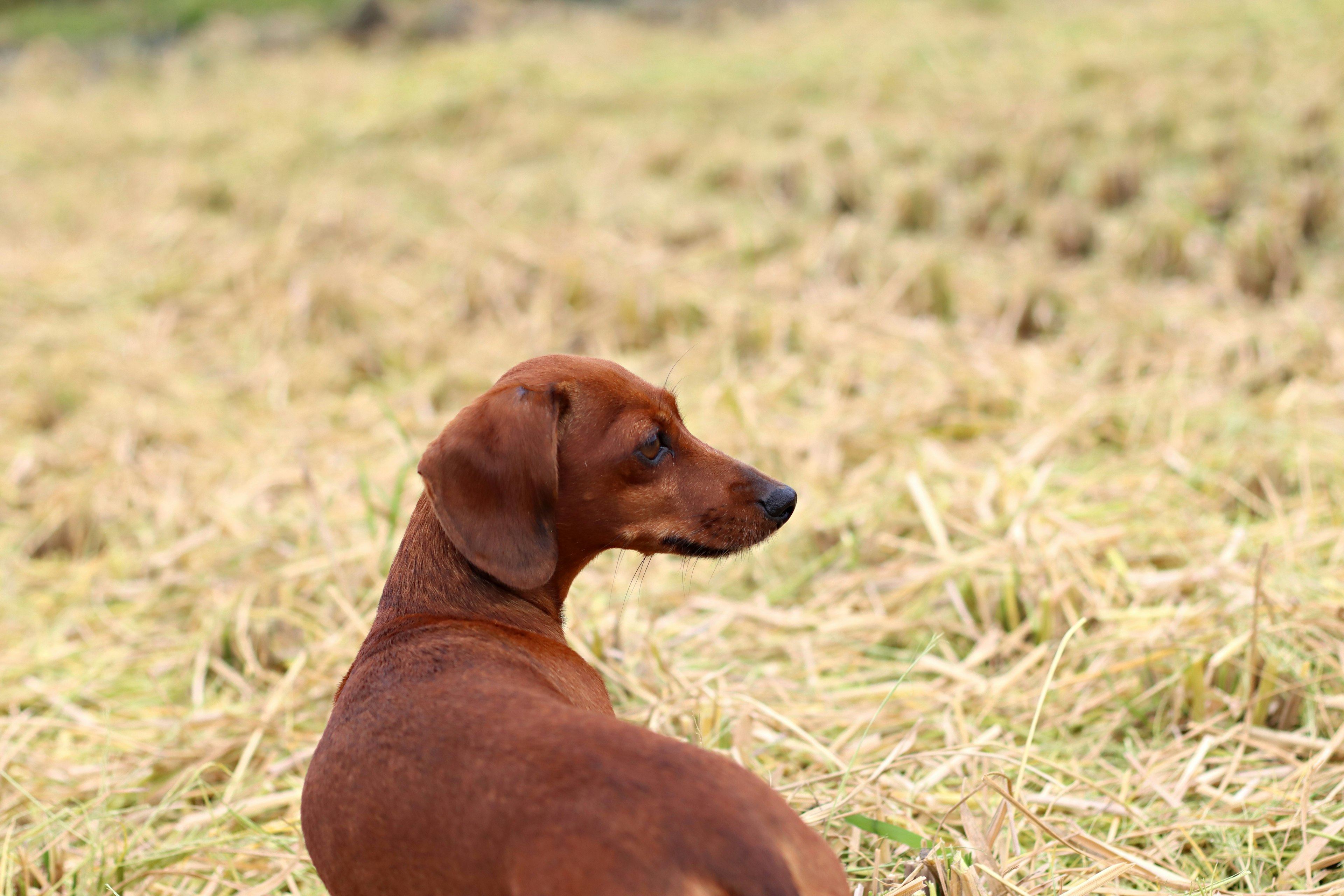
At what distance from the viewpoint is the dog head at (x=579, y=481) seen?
2.48 meters

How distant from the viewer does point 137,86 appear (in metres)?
15.9

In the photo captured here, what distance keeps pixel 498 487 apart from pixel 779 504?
679 millimetres

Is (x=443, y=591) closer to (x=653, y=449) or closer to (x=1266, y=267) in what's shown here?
(x=653, y=449)

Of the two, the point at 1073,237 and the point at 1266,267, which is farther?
the point at 1073,237

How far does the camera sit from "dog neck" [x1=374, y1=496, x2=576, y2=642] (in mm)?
2646

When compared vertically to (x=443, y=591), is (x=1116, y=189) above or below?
below

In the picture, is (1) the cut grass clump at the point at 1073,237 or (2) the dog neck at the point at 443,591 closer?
(2) the dog neck at the point at 443,591

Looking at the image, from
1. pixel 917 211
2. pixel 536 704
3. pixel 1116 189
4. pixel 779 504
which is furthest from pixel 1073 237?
pixel 536 704

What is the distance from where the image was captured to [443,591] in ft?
A: 8.72

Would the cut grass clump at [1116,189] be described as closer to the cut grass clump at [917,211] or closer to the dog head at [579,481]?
the cut grass clump at [917,211]

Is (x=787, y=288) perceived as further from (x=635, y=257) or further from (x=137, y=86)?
(x=137, y=86)

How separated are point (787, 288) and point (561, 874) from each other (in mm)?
5755

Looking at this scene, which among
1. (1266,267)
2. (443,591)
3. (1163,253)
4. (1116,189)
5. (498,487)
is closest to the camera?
(498,487)

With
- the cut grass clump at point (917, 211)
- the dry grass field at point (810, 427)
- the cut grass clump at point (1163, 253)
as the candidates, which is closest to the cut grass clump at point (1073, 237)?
the dry grass field at point (810, 427)
